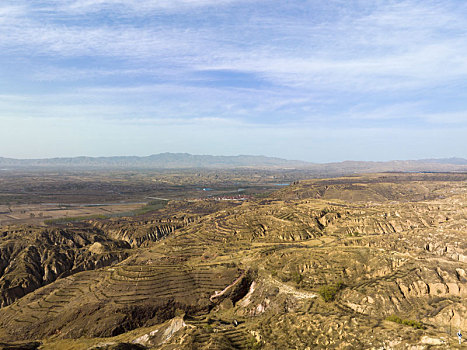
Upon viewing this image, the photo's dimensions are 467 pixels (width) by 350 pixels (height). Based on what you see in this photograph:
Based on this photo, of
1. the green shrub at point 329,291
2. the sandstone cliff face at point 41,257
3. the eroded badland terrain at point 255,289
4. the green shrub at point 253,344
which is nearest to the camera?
the green shrub at point 253,344

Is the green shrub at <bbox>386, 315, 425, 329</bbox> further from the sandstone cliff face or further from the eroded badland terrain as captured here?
the sandstone cliff face

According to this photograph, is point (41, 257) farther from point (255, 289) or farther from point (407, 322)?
point (407, 322)

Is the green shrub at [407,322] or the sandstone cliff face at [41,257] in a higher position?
the green shrub at [407,322]

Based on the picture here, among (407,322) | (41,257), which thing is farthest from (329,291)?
(41,257)

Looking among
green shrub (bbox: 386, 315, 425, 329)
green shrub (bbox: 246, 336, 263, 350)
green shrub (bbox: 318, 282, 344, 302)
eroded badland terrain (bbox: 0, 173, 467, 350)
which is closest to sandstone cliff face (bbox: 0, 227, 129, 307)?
eroded badland terrain (bbox: 0, 173, 467, 350)

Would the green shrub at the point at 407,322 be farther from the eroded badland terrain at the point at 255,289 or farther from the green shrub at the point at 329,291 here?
the green shrub at the point at 329,291

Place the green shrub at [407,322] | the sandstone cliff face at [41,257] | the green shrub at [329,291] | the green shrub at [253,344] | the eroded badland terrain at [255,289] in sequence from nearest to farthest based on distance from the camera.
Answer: the green shrub at [253,344] < the green shrub at [407,322] < the eroded badland terrain at [255,289] < the green shrub at [329,291] < the sandstone cliff face at [41,257]

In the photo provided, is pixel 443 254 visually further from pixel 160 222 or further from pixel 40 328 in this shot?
pixel 160 222

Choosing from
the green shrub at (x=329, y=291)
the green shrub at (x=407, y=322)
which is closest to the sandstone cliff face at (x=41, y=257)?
the green shrub at (x=329, y=291)
